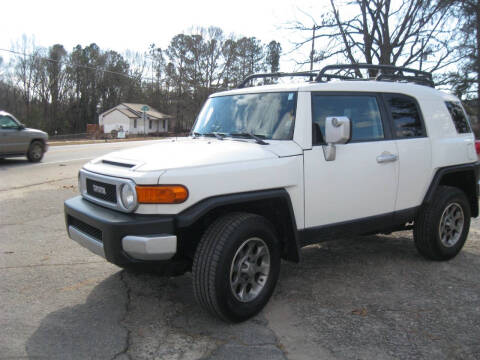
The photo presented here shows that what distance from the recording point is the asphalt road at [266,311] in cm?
302

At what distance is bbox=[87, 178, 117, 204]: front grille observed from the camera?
3.38m

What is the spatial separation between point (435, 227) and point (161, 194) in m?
3.15

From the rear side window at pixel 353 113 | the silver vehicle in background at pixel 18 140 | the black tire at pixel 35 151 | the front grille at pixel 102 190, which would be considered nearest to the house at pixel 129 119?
the black tire at pixel 35 151

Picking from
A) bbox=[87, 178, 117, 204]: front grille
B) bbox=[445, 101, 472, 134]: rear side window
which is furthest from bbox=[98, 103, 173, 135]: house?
bbox=[87, 178, 117, 204]: front grille

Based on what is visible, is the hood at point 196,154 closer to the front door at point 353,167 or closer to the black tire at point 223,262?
the front door at point 353,167

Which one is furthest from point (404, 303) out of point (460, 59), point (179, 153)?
point (460, 59)

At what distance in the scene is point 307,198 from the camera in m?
3.74

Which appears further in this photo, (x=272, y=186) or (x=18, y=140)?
(x=18, y=140)

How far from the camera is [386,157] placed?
423 centimetres

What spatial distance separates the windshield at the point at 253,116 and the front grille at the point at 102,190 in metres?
1.28

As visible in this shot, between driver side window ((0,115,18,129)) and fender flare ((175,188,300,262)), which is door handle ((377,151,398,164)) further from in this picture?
driver side window ((0,115,18,129))

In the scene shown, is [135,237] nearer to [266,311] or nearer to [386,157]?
[266,311]

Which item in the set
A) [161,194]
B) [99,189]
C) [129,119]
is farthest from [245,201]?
[129,119]

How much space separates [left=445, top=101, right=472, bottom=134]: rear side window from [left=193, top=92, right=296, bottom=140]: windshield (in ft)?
7.77
